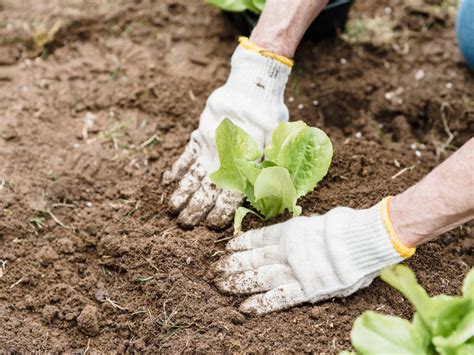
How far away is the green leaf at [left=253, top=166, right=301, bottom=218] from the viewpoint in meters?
1.80

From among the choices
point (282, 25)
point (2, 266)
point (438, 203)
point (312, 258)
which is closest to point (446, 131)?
point (282, 25)

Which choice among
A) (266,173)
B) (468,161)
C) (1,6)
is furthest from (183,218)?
(1,6)

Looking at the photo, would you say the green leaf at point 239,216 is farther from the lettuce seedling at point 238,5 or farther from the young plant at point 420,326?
the lettuce seedling at point 238,5

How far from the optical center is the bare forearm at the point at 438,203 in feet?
5.38

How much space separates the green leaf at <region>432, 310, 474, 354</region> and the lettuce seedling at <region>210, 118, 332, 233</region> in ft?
2.02

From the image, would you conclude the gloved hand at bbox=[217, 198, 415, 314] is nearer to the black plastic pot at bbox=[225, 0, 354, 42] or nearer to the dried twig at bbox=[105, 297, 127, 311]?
the dried twig at bbox=[105, 297, 127, 311]

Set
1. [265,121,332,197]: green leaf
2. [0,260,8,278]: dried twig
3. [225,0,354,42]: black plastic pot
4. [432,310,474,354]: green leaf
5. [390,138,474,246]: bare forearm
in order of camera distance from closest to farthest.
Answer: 1. [432,310,474,354]: green leaf
2. [390,138,474,246]: bare forearm
3. [265,121,332,197]: green leaf
4. [0,260,8,278]: dried twig
5. [225,0,354,42]: black plastic pot

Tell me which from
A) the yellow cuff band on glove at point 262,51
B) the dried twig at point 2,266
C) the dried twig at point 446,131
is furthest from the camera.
Result: the dried twig at point 446,131

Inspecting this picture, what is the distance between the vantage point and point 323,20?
2678mm

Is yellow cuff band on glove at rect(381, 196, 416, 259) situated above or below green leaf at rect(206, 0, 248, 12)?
below

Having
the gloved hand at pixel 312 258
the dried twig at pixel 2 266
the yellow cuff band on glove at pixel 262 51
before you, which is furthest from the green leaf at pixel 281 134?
the dried twig at pixel 2 266

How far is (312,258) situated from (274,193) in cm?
24

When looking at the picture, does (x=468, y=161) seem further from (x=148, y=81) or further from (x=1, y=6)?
(x=1, y=6)

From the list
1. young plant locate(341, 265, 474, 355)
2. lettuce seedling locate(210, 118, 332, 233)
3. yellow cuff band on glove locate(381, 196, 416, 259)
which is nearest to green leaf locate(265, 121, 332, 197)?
lettuce seedling locate(210, 118, 332, 233)
